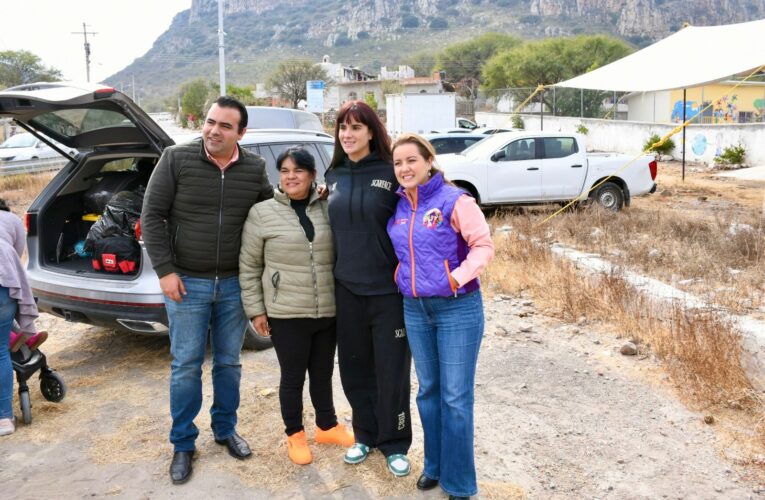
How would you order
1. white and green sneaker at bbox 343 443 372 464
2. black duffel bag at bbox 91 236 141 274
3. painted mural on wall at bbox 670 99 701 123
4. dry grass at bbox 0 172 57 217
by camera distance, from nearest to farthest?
white and green sneaker at bbox 343 443 372 464
black duffel bag at bbox 91 236 141 274
dry grass at bbox 0 172 57 217
painted mural on wall at bbox 670 99 701 123

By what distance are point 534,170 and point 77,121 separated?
9115 mm

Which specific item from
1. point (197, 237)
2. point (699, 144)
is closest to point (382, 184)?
point (197, 237)

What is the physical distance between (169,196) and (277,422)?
1.62 m

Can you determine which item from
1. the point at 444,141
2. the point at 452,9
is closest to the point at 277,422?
the point at 444,141

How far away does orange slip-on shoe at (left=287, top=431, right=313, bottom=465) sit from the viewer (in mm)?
3664

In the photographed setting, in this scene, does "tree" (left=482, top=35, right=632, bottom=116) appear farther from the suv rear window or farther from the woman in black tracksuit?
the woman in black tracksuit

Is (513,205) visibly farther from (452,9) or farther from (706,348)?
(452,9)

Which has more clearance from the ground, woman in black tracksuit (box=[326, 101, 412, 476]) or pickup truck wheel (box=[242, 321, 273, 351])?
woman in black tracksuit (box=[326, 101, 412, 476])

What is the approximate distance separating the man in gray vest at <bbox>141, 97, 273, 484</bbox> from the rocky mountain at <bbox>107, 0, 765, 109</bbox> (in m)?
108

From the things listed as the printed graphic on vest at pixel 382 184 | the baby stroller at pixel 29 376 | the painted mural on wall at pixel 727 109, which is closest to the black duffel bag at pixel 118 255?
the baby stroller at pixel 29 376

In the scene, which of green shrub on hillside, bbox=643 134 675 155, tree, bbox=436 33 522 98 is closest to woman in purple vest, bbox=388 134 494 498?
green shrub on hillside, bbox=643 134 675 155

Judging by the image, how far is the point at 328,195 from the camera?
3.48 meters

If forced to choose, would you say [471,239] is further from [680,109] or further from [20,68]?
[20,68]

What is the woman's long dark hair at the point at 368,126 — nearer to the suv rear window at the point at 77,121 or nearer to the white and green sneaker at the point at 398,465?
the white and green sneaker at the point at 398,465
